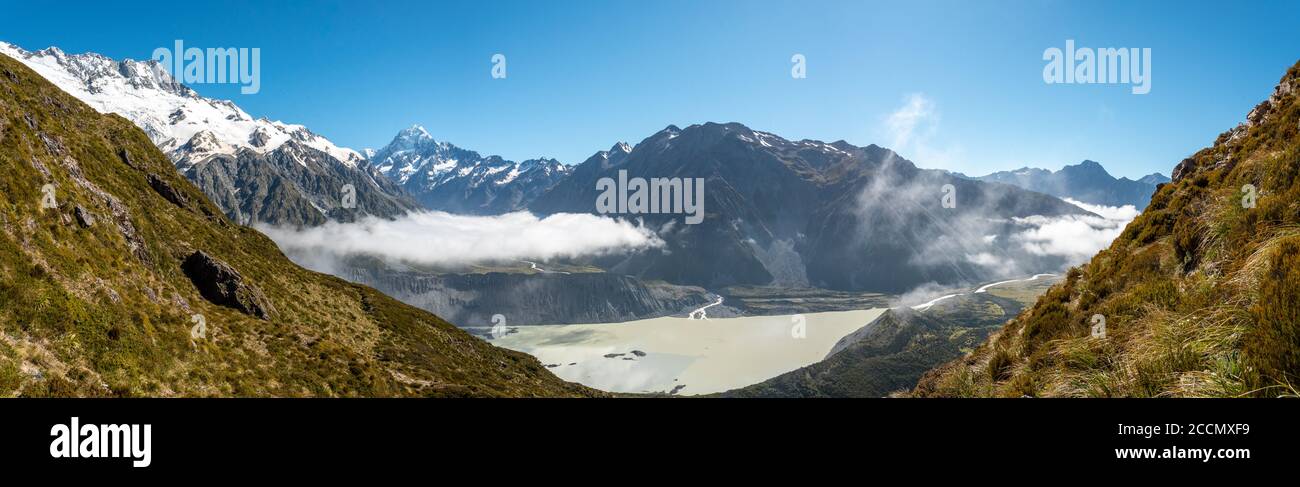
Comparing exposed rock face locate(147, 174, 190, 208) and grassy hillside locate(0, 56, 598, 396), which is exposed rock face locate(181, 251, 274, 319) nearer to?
grassy hillside locate(0, 56, 598, 396)

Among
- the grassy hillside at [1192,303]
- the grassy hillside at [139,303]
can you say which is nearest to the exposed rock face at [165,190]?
the grassy hillside at [139,303]

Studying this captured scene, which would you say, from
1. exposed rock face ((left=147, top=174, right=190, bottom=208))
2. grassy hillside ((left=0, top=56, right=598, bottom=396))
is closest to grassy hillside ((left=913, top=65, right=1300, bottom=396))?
grassy hillside ((left=0, top=56, right=598, bottom=396))

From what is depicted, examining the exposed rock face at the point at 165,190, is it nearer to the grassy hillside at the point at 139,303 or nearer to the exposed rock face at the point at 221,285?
the grassy hillside at the point at 139,303
